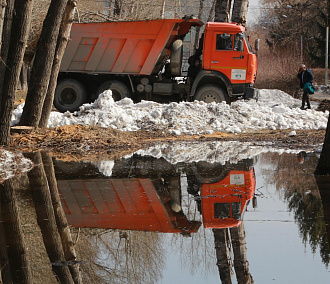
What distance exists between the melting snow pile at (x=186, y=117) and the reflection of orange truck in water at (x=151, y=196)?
645cm

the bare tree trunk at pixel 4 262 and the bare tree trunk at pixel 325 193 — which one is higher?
the bare tree trunk at pixel 325 193

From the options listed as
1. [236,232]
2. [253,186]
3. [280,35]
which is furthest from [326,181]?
[280,35]

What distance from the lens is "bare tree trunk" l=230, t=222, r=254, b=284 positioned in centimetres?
500

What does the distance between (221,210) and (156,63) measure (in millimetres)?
14979

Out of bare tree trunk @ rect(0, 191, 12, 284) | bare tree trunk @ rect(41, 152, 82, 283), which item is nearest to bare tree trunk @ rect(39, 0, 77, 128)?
bare tree trunk @ rect(41, 152, 82, 283)

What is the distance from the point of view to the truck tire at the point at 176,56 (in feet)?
71.5

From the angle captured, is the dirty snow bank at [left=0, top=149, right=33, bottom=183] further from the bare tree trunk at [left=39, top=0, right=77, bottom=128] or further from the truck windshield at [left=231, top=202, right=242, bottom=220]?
the truck windshield at [left=231, top=202, right=242, bottom=220]

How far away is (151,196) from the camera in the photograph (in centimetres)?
834

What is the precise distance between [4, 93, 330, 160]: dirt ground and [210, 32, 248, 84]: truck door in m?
4.71

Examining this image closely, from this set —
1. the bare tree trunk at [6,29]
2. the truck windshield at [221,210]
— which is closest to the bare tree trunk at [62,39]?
the bare tree trunk at [6,29]

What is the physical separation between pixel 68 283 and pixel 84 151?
29.5 ft

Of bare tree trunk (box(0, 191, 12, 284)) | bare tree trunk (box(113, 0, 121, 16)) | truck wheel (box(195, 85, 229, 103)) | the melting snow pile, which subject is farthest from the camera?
bare tree trunk (box(113, 0, 121, 16))

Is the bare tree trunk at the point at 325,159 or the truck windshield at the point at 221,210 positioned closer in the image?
the truck windshield at the point at 221,210

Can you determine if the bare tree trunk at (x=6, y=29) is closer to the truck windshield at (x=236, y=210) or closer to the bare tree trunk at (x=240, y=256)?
the truck windshield at (x=236, y=210)
